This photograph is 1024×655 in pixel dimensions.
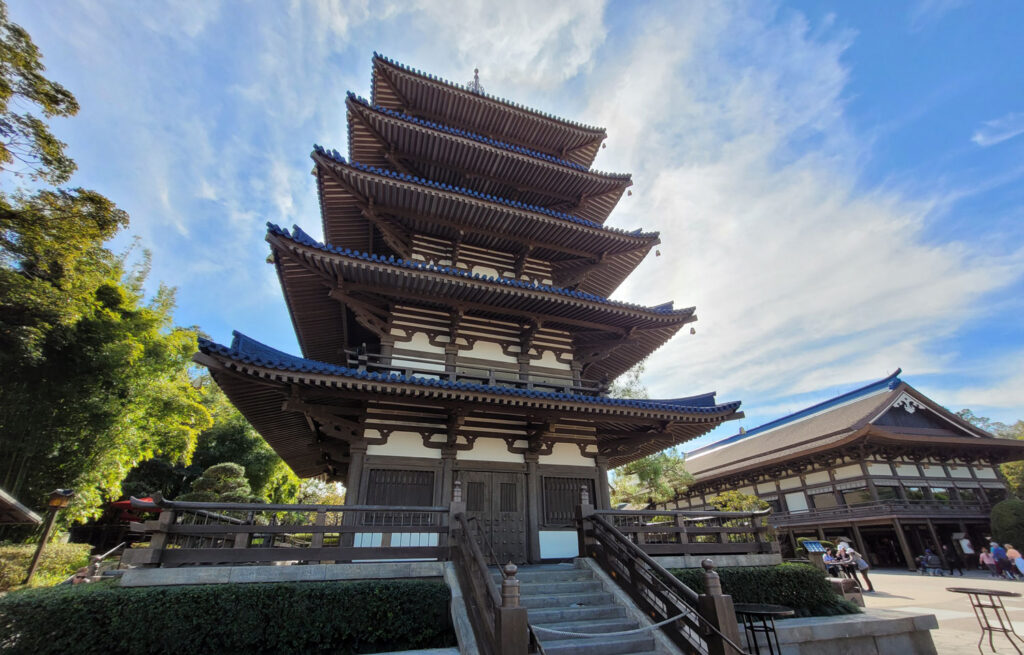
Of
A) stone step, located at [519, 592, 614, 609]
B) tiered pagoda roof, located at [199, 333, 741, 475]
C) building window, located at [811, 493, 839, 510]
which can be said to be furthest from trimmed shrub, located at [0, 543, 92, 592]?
building window, located at [811, 493, 839, 510]

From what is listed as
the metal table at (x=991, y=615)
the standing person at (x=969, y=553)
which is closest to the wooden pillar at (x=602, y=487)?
the metal table at (x=991, y=615)

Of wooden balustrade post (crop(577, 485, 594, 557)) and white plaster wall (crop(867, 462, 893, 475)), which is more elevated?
white plaster wall (crop(867, 462, 893, 475))

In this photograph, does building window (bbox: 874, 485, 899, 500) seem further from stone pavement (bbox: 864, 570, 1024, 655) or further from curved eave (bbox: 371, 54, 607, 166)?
curved eave (bbox: 371, 54, 607, 166)

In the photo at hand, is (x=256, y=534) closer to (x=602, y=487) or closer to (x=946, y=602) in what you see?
(x=602, y=487)

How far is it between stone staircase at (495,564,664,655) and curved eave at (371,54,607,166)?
13.5 m

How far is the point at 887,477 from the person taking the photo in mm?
22203

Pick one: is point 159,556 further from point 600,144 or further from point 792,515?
point 792,515

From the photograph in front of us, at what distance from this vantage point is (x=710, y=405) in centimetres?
1094

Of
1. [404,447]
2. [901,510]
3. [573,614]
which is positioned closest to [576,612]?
[573,614]

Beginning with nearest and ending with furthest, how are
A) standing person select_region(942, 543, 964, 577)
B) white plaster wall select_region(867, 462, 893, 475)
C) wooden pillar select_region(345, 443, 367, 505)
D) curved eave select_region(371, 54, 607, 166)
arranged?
wooden pillar select_region(345, 443, 367, 505), curved eave select_region(371, 54, 607, 166), standing person select_region(942, 543, 964, 577), white plaster wall select_region(867, 462, 893, 475)

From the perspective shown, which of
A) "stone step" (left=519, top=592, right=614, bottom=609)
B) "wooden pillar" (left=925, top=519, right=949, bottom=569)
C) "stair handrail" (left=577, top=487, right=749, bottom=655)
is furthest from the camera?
"wooden pillar" (left=925, top=519, right=949, bottom=569)

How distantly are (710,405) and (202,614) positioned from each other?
10732mm

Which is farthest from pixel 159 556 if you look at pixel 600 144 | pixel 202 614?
pixel 600 144

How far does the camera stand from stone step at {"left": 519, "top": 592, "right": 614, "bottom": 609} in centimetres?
726
